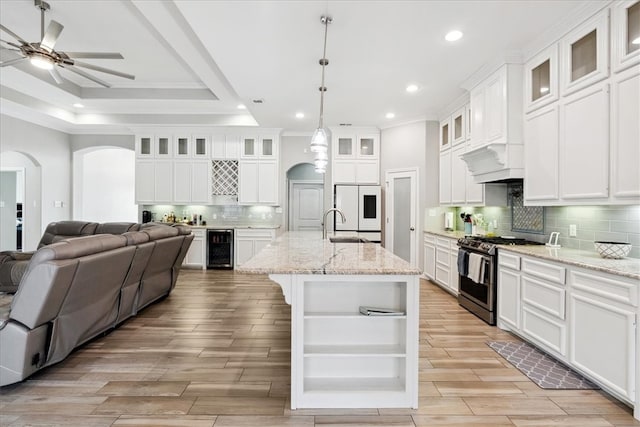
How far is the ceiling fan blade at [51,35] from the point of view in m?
3.24

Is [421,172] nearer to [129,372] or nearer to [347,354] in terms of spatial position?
[347,354]

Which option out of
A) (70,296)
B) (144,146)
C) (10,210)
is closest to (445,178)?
(70,296)

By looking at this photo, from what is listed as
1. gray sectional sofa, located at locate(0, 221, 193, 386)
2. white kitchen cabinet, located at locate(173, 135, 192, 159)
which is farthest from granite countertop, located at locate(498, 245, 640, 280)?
white kitchen cabinet, located at locate(173, 135, 192, 159)

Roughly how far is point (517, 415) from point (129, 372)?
2.66 metres

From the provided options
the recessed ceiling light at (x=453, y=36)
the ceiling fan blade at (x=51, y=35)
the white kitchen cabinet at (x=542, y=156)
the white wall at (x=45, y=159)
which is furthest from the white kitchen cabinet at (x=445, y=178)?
the white wall at (x=45, y=159)

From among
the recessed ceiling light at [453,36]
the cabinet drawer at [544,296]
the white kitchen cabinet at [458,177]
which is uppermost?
the recessed ceiling light at [453,36]

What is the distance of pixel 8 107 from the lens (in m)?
Result: 5.46

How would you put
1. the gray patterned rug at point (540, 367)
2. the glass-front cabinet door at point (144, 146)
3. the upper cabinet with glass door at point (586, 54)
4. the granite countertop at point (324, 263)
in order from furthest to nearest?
1. the glass-front cabinet door at point (144, 146)
2. the upper cabinet with glass door at point (586, 54)
3. the gray patterned rug at point (540, 367)
4. the granite countertop at point (324, 263)

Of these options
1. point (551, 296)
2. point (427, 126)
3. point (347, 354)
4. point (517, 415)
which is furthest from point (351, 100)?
point (517, 415)

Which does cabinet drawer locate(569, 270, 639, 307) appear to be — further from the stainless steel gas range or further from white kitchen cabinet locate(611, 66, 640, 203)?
the stainless steel gas range

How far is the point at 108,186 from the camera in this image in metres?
8.74

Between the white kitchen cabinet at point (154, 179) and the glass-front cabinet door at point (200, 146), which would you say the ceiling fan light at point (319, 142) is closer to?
the glass-front cabinet door at point (200, 146)

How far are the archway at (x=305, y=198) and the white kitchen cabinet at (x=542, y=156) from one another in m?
5.12

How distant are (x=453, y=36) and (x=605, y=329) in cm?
265
